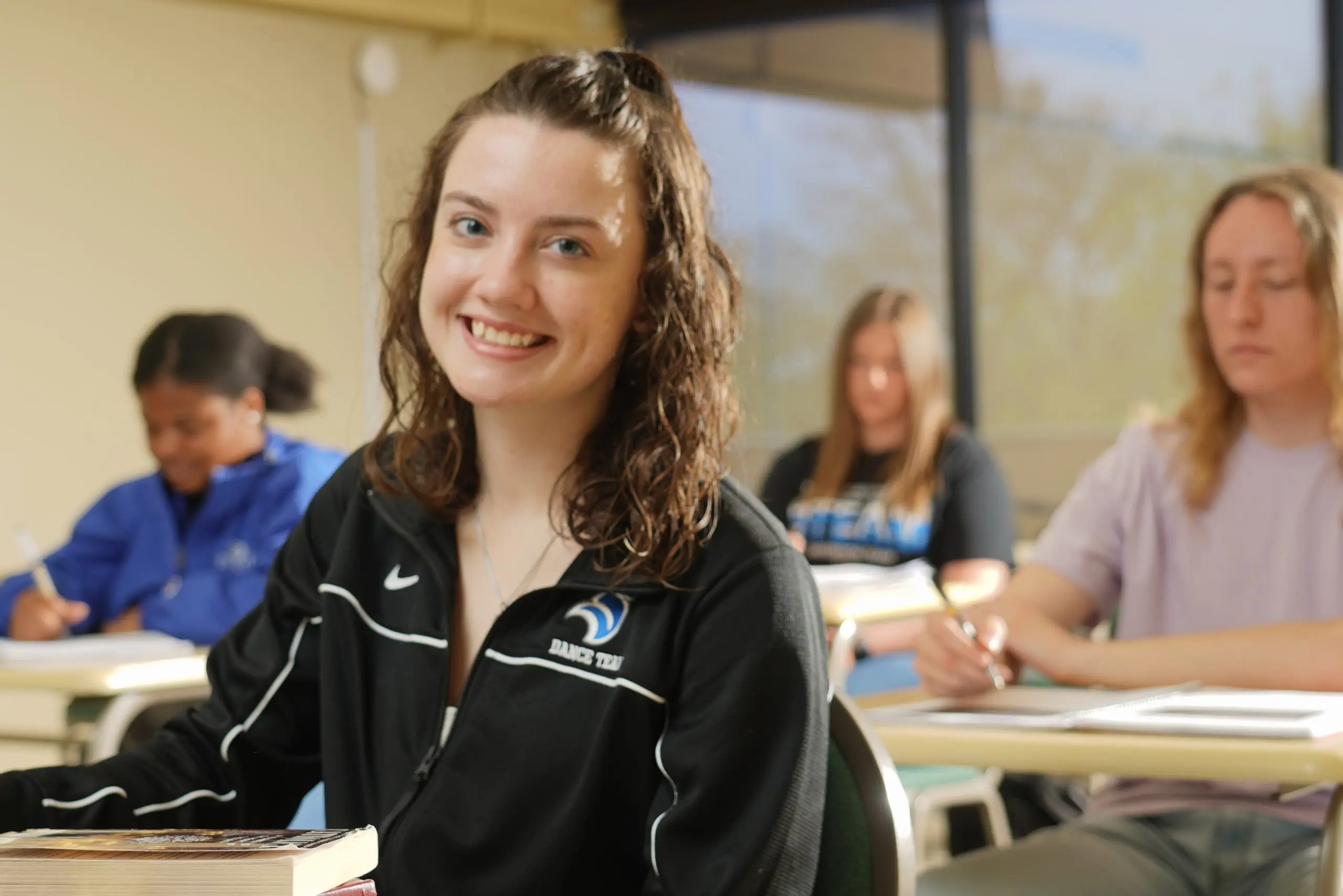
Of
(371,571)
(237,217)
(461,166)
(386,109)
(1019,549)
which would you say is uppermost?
(386,109)

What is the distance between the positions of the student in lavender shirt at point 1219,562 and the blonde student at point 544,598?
574 mm

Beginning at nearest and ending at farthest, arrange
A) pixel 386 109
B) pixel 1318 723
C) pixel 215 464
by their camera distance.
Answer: pixel 1318 723 → pixel 215 464 → pixel 386 109

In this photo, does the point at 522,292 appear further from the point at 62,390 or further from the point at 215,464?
the point at 62,390

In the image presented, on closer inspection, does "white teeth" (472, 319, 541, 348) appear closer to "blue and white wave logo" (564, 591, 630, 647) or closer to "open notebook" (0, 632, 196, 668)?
"blue and white wave logo" (564, 591, 630, 647)

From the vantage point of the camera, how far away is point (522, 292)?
124cm

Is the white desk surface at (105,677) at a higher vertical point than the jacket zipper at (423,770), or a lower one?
lower

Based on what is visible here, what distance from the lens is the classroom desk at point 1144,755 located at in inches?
53.3

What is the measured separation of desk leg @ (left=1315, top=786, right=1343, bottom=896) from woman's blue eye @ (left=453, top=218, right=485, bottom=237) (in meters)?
0.92

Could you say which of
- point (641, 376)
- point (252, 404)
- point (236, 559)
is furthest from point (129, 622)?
point (641, 376)

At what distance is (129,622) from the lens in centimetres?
326

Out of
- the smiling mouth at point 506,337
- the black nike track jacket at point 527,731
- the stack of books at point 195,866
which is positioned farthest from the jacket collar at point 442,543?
the stack of books at point 195,866

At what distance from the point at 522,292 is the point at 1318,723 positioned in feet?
2.65

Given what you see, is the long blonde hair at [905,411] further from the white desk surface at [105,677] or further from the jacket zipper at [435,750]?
the jacket zipper at [435,750]

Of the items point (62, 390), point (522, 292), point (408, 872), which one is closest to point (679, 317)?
point (522, 292)
